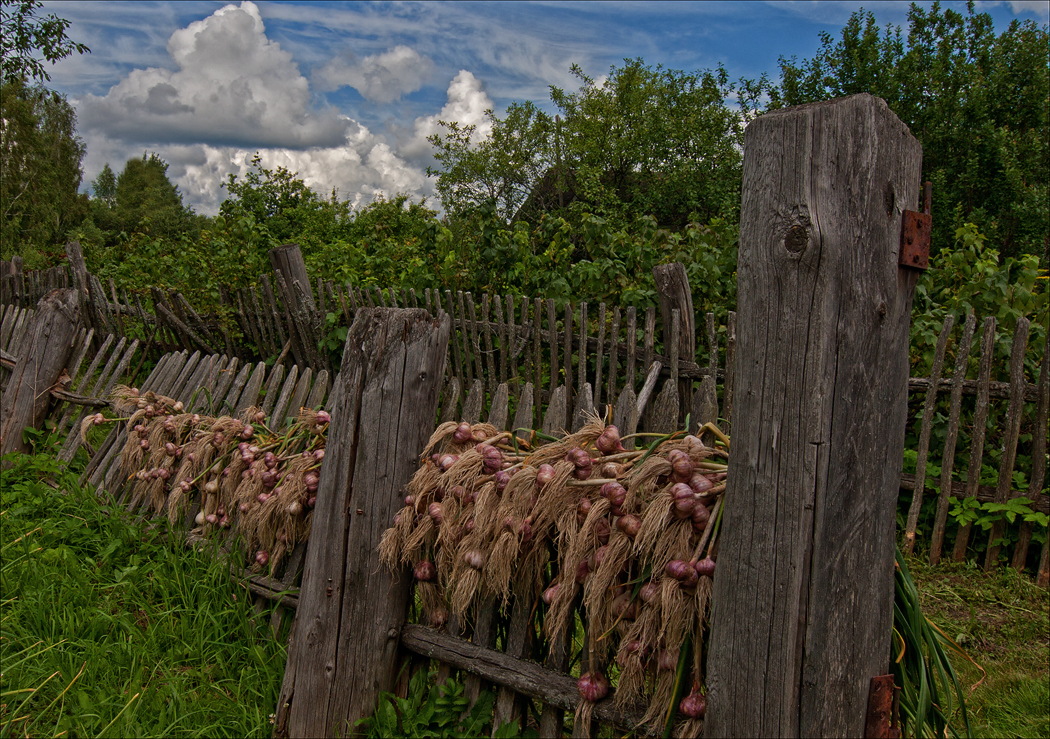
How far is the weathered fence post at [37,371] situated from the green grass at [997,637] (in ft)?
18.0

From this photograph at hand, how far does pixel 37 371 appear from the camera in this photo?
509cm

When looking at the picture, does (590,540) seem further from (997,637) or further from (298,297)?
(298,297)

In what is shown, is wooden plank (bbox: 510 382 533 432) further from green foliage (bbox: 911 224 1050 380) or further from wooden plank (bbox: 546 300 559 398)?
green foliage (bbox: 911 224 1050 380)

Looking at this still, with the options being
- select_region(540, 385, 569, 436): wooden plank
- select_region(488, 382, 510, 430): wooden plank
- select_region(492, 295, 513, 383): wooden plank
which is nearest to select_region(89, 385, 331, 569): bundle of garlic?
select_region(488, 382, 510, 430): wooden plank

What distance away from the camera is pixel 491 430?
7.91 ft

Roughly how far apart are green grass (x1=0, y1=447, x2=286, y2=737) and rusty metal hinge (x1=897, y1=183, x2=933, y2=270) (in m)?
2.38

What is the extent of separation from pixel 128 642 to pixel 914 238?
9.53 ft

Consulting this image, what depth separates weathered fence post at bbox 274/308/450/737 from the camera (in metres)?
2.40

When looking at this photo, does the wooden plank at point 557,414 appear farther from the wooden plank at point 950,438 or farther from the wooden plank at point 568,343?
the wooden plank at point 950,438

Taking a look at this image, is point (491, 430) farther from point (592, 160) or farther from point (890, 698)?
point (592, 160)

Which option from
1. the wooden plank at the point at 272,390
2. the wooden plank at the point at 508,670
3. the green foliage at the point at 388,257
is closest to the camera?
the wooden plank at the point at 508,670

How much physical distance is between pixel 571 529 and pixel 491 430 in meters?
0.61

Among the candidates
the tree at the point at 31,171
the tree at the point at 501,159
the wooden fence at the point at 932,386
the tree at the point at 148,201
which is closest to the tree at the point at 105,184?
the tree at the point at 148,201

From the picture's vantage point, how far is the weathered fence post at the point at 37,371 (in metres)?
5.04
